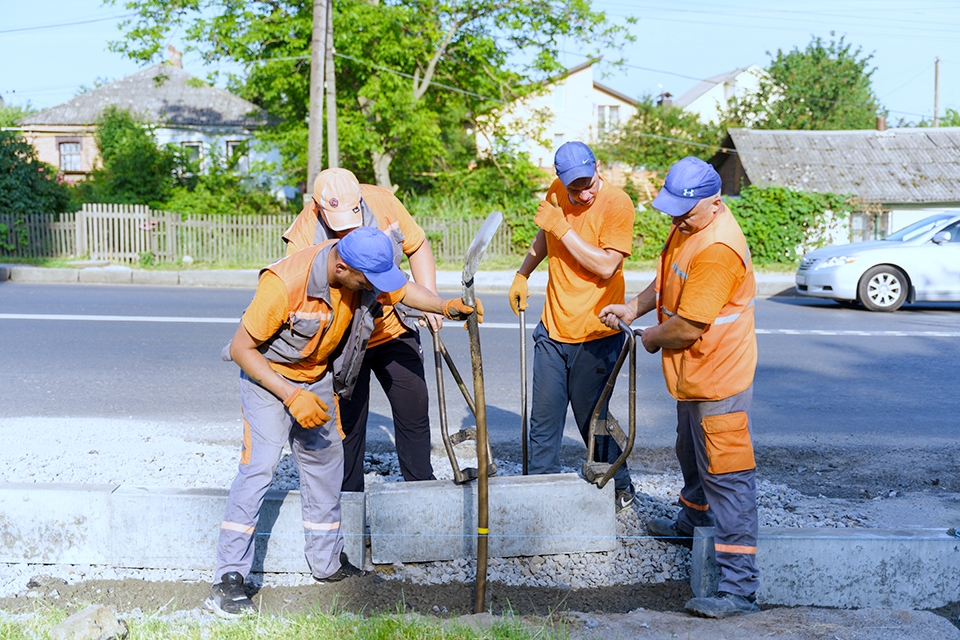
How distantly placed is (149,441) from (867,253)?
10.5 metres

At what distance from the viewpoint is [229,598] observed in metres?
3.26

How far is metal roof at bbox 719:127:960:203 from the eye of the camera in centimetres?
2452

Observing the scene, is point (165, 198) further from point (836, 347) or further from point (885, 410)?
point (885, 410)

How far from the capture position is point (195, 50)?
2064 centimetres

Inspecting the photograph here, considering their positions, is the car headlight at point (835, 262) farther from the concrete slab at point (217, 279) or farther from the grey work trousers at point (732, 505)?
the grey work trousers at point (732, 505)

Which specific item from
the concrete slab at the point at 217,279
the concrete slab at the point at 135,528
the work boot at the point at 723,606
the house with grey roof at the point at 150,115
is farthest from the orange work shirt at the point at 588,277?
the house with grey roof at the point at 150,115

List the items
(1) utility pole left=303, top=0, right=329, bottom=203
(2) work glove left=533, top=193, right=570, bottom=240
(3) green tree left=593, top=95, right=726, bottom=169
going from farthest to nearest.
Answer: (3) green tree left=593, top=95, right=726, bottom=169 → (1) utility pole left=303, top=0, right=329, bottom=203 → (2) work glove left=533, top=193, right=570, bottom=240

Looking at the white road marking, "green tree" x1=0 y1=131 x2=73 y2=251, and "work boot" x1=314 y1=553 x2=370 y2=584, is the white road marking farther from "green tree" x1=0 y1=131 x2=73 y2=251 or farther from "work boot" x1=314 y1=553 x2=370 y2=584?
"green tree" x1=0 y1=131 x2=73 y2=251

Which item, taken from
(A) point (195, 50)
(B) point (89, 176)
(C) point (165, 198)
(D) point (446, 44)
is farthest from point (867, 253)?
(B) point (89, 176)

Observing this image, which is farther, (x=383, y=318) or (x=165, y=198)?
(x=165, y=198)

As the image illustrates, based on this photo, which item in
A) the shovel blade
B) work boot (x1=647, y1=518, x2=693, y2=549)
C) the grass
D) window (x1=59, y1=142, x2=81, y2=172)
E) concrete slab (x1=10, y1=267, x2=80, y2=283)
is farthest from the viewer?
window (x1=59, y1=142, x2=81, y2=172)

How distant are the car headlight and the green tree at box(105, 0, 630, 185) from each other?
35.6 ft

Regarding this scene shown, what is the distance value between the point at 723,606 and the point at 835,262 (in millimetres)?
10422

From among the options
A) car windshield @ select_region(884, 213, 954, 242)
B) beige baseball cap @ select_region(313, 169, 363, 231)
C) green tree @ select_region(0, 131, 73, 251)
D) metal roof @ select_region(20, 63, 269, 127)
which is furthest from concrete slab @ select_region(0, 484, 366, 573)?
metal roof @ select_region(20, 63, 269, 127)
